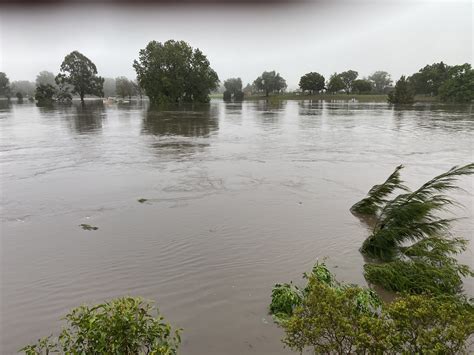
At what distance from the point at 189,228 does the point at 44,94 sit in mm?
85711

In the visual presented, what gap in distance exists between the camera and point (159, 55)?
6906cm

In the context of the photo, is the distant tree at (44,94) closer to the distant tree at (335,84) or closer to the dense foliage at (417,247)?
the dense foliage at (417,247)

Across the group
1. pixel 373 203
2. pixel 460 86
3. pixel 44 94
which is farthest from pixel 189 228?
pixel 460 86

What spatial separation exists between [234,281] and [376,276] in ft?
8.81

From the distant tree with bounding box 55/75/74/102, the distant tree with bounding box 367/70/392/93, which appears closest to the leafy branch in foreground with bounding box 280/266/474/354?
the distant tree with bounding box 55/75/74/102

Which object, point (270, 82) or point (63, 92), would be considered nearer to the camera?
point (63, 92)

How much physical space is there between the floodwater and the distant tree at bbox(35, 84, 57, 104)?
228ft

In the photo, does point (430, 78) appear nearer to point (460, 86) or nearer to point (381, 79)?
point (460, 86)

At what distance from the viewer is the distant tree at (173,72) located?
226ft

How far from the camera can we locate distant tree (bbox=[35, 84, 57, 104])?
7647 centimetres

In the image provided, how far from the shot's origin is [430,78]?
9675 centimetres

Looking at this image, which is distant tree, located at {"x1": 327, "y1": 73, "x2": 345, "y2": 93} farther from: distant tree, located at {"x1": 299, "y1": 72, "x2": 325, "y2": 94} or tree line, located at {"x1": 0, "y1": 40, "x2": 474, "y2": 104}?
tree line, located at {"x1": 0, "y1": 40, "x2": 474, "y2": 104}

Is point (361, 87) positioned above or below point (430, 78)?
below

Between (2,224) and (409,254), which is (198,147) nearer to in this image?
(2,224)
